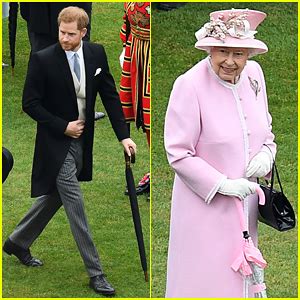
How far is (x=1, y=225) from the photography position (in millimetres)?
7844

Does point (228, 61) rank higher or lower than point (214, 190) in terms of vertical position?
higher

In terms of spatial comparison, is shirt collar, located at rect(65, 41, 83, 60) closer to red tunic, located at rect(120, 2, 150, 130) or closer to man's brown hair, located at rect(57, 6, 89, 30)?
man's brown hair, located at rect(57, 6, 89, 30)

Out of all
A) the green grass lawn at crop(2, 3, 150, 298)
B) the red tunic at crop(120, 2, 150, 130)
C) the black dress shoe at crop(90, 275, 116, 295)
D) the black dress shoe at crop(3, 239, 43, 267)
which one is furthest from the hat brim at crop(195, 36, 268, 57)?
the black dress shoe at crop(3, 239, 43, 267)

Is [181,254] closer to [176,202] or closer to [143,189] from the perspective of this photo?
[176,202]

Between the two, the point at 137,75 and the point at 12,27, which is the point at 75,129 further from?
the point at 12,27

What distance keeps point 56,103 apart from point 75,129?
176mm

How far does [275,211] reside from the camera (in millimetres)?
6223

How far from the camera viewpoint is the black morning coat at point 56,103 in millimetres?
6918

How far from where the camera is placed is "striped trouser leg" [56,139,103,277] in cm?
708

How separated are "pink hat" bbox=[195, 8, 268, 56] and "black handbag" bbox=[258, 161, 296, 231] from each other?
668 millimetres

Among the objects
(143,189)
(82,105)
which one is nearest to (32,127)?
(143,189)

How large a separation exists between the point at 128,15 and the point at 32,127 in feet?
6.75

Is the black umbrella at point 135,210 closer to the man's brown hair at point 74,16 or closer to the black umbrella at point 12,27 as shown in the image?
the man's brown hair at point 74,16

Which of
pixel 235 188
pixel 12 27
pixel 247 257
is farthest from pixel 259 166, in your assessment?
pixel 12 27
